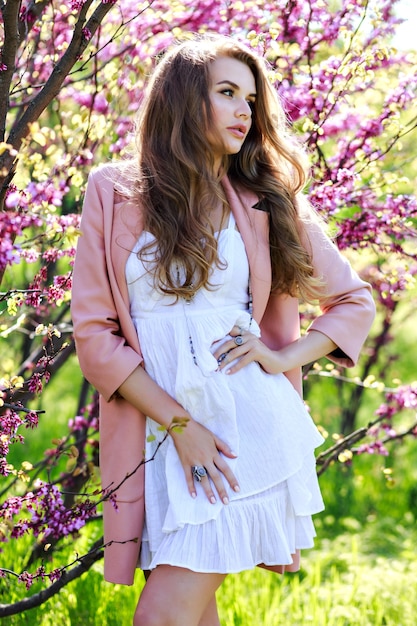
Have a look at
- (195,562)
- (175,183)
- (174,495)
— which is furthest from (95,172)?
(195,562)

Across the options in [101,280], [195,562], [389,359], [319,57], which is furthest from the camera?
[389,359]

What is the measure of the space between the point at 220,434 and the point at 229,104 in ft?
3.03

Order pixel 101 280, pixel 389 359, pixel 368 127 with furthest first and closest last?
pixel 389 359 < pixel 368 127 < pixel 101 280

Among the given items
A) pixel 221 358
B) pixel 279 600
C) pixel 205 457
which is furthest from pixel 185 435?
pixel 279 600

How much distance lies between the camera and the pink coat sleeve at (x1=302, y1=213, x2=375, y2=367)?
2.49 m

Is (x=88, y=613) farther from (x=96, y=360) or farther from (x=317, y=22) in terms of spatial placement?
(x=317, y=22)

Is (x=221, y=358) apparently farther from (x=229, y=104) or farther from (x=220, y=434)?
(x=229, y=104)

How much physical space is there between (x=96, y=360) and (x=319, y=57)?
9.55ft

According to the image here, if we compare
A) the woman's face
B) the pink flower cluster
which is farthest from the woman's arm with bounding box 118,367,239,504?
the woman's face

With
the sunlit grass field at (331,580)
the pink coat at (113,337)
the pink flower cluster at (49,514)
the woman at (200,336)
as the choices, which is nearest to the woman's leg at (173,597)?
the woman at (200,336)

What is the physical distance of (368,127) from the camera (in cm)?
307

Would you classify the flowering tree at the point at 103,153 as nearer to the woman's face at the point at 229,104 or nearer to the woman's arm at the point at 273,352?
the woman's face at the point at 229,104

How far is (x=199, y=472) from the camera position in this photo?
2168 mm

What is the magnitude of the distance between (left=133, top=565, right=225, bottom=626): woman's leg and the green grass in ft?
3.77
